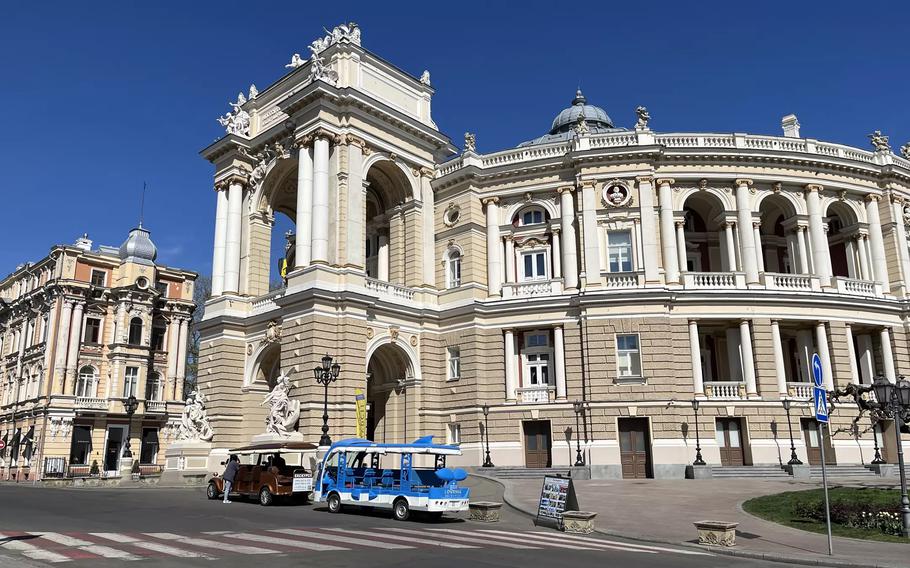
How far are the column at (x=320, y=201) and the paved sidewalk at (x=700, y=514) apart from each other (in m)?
14.6

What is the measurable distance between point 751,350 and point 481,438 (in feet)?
48.3

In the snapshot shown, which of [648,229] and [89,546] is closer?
[89,546]

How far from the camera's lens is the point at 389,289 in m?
39.3

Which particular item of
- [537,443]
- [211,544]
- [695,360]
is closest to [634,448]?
[537,443]

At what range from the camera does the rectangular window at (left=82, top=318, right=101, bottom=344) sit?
6255 cm

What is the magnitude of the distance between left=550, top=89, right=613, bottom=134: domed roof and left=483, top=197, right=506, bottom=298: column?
1701 cm

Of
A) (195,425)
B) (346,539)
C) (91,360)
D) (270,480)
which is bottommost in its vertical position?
(346,539)

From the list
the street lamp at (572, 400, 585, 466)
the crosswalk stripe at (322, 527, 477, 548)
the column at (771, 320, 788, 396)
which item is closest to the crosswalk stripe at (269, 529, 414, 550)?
the crosswalk stripe at (322, 527, 477, 548)

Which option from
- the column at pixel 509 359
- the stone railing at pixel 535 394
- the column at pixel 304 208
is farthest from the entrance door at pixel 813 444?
the column at pixel 304 208

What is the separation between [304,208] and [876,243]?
105ft

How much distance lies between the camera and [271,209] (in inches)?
1704

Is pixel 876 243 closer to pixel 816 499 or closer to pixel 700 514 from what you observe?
pixel 816 499

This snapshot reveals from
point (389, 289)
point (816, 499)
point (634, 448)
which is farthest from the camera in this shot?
point (389, 289)

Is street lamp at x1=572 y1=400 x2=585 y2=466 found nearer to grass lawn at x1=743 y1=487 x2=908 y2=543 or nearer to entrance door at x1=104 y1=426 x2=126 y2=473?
grass lawn at x1=743 y1=487 x2=908 y2=543
